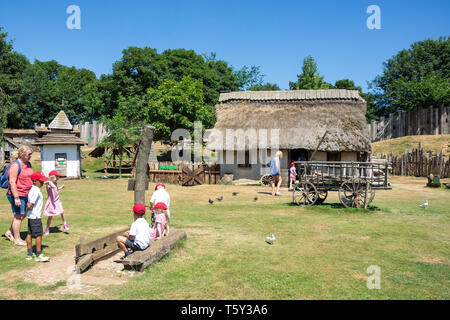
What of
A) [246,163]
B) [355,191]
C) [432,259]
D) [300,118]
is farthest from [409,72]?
[432,259]

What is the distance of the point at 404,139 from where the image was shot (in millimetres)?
33156

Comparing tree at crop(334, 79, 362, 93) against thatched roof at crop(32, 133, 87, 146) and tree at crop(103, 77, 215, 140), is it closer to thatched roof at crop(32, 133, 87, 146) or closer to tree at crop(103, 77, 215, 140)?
tree at crop(103, 77, 215, 140)

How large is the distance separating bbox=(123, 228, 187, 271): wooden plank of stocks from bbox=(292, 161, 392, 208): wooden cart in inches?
267

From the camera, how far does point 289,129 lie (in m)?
22.5

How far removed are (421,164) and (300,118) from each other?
29.7 feet

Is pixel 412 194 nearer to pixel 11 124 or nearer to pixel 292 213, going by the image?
pixel 292 213

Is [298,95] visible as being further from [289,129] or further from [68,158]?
[68,158]

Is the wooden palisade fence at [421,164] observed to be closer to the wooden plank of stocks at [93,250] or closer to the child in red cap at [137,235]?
the wooden plank of stocks at [93,250]

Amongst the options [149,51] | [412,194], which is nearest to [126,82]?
[149,51]

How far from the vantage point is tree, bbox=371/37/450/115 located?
38.4 m

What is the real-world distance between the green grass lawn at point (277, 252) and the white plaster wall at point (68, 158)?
11376 mm

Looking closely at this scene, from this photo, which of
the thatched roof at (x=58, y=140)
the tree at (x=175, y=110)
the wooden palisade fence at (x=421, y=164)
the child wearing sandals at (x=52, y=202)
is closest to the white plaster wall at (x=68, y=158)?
the thatched roof at (x=58, y=140)

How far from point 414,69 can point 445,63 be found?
351cm

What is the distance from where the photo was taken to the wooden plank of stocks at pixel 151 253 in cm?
632
